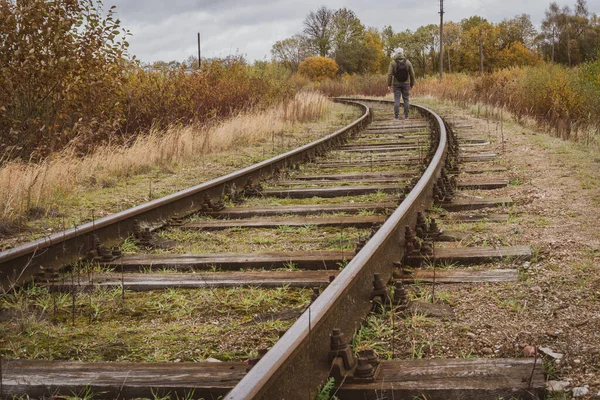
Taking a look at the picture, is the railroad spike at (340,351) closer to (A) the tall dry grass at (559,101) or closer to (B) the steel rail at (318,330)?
(B) the steel rail at (318,330)

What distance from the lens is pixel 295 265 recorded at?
3.91 meters

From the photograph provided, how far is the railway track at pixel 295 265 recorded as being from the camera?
2.27 metres

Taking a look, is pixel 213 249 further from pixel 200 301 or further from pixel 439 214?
pixel 439 214

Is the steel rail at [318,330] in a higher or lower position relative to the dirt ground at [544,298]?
higher

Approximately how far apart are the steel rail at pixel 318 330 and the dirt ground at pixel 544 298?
12.9 inches

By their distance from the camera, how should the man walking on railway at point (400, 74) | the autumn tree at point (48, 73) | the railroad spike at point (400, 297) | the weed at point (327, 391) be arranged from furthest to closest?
the man walking on railway at point (400, 74) < the autumn tree at point (48, 73) < the railroad spike at point (400, 297) < the weed at point (327, 391)

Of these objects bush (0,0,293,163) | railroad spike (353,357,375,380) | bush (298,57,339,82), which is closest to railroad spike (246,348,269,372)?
railroad spike (353,357,375,380)

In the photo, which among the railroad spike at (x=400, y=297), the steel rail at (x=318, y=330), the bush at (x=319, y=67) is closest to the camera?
the steel rail at (x=318, y=330)

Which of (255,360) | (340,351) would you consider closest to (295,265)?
(340,351)

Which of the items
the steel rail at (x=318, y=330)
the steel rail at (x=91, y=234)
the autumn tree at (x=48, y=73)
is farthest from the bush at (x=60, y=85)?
the steel rail at (x=318, y=330)

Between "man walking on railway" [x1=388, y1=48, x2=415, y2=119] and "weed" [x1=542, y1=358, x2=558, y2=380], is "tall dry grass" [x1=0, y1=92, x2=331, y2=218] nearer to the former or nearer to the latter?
"man walking on railway" [x1=388, y1=48, x2=415, y2=119]

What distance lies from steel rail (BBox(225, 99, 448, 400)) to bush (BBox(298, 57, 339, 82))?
5950 cm

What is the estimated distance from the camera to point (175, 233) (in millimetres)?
5055

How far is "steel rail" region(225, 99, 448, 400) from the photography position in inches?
78.1
